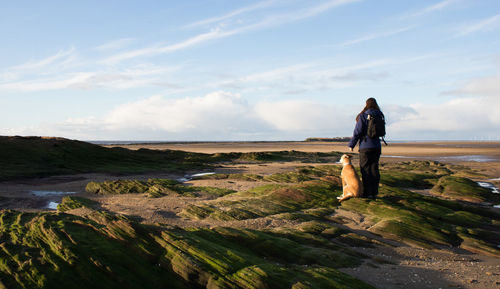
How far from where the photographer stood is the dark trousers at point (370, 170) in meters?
9.07

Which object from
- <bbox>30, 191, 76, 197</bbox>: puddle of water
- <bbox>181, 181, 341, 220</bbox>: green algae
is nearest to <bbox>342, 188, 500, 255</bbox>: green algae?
<bbox>181, 181, 341, 220</bbox>: green algae

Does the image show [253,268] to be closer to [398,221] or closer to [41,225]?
[41,225]

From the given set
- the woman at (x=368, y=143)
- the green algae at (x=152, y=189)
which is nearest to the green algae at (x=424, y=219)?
the woman at (x=368, y=143)

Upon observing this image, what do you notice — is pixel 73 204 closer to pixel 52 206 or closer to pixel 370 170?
pixel 52 206

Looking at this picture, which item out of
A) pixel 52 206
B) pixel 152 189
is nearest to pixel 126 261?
pixel 52 206

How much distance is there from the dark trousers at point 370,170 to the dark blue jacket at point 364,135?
135 mm

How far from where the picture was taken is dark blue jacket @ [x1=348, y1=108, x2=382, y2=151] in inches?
352

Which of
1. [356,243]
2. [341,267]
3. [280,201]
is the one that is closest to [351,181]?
[280,201]

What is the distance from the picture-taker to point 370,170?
30.0ft

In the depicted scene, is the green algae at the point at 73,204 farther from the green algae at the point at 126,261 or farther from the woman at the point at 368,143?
the woman at the point at 368,143

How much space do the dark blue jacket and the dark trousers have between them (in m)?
0.14

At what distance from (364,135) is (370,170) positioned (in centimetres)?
94

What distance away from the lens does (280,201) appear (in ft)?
31.0

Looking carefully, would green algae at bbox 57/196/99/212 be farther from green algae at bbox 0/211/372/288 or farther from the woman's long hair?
the woman's long hair
